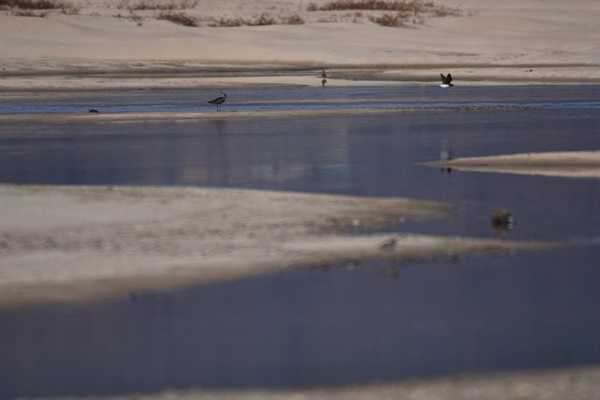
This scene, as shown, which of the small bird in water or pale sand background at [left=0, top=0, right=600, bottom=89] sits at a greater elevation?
the small bird in water

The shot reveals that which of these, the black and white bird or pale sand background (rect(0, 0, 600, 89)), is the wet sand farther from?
pale sand background (rect(0, 0, 600, 89))

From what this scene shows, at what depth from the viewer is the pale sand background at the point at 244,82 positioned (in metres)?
8.40

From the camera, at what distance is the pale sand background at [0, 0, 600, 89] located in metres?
34.0

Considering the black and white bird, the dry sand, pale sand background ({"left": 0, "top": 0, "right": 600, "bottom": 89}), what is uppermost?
the dry sand

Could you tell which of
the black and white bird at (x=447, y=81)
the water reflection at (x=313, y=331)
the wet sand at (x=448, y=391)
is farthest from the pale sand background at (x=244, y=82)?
the black and white bird at (x=447, y=81)

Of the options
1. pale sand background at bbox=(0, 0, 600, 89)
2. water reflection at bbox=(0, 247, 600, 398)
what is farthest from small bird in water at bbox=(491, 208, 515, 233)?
pale sand background at bbox=(0, 0, 600, 89)

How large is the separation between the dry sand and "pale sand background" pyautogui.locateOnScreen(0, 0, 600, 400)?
2.80 meters

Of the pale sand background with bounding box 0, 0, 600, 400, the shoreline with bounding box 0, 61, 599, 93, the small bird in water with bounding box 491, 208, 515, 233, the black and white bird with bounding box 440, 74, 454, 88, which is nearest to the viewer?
the pale sand background with bounding box 0, 0, 600, 400

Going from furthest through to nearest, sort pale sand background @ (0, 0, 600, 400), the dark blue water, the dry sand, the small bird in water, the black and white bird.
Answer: the black and white bird < the dark blue water < the dry sand < the small bird in water < pale sand background @ (0, 0, 600, 400)

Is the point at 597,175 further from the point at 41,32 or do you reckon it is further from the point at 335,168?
the point at 41,32

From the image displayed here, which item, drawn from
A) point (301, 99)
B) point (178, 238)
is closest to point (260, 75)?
point (301, 99)

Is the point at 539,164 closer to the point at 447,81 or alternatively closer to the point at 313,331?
the point at 313,331

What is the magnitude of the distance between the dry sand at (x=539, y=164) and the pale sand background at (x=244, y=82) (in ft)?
9.17

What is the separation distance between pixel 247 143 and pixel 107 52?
2531cm
